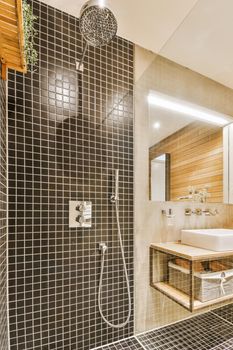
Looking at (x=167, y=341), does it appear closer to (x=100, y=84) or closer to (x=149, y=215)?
(x=149, y=215)

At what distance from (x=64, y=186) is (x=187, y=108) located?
58.8 inches

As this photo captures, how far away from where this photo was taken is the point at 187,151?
2.23 metres

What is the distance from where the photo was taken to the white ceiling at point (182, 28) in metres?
1.57

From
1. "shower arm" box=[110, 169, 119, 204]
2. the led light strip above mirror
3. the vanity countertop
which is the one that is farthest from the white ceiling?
the vanity countertop

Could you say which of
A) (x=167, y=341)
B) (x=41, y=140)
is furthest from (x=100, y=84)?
(x=167, y=341)

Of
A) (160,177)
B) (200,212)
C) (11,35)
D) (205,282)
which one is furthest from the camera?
Result: (200,212)

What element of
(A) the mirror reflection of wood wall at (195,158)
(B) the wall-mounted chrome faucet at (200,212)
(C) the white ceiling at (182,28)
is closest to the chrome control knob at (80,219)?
(A) the mirror reflection of wood wall at (195,158)

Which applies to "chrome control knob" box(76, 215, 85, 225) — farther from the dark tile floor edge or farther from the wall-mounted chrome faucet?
the wall-mounted chrome faucet

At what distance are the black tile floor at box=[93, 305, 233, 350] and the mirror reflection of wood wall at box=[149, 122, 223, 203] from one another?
1.10 m

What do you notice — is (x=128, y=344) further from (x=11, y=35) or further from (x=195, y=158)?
(x=11, y=35)

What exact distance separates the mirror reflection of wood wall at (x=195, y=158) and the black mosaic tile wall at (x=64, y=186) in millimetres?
499

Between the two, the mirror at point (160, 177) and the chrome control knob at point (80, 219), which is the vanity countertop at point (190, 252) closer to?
the mirror at point (160, 177)

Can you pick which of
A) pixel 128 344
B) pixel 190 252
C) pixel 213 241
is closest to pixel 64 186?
pixel 190 252

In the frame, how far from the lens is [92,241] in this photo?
5.30 feet
